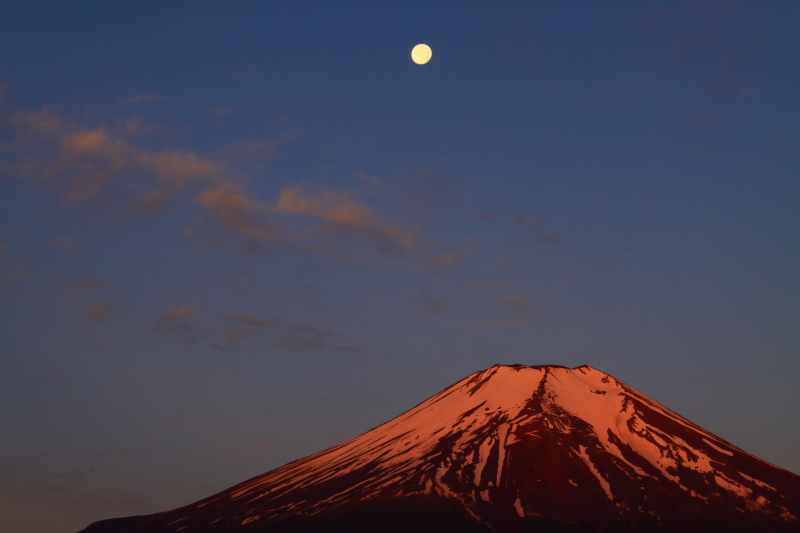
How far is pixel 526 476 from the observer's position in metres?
136

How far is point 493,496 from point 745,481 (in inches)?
1632

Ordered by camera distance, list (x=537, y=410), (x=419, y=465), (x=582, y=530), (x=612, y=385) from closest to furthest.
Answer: (x=582, y=530) → (x=419, y=465) → (x=537, y=410) → (x=612, y=385)

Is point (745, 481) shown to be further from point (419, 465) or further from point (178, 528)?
point (178, 528)

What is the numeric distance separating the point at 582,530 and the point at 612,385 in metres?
51.3

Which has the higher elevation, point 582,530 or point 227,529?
point 227,529

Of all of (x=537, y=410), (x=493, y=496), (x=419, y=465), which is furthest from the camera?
(x=537, y=410)

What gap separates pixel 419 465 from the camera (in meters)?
146

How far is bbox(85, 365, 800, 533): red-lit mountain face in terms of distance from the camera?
12715 cm

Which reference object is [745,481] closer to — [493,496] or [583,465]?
[583,465]

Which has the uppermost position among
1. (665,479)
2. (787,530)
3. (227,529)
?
(227,529)

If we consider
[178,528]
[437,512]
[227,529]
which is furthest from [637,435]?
[178,528]

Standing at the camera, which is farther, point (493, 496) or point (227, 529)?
point (227, 529)

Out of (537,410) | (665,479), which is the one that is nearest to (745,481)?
(665,479)

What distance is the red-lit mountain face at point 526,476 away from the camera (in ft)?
417
